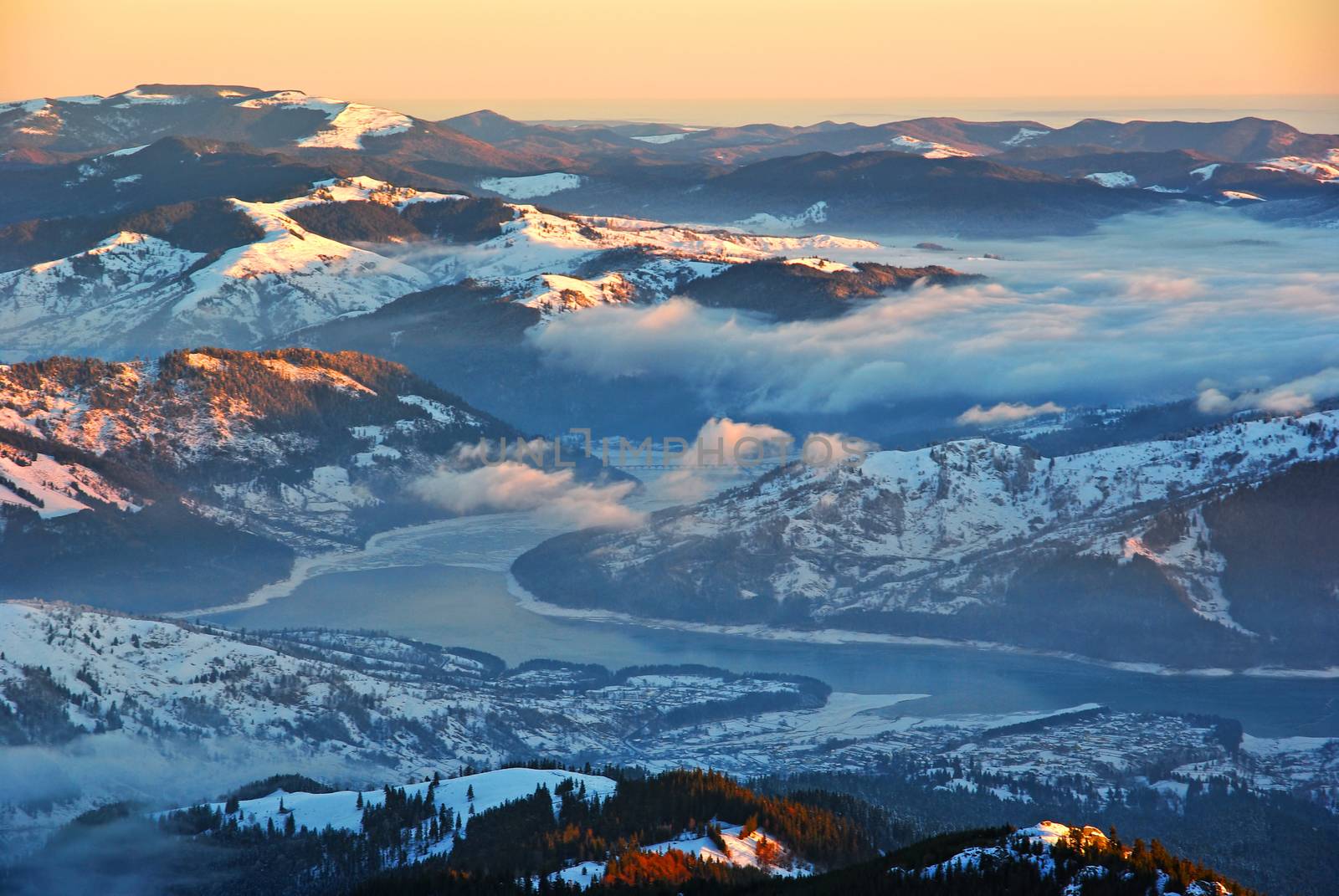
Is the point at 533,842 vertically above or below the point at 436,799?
above

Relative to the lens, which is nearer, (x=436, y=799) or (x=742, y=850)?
(x=742, y=850)

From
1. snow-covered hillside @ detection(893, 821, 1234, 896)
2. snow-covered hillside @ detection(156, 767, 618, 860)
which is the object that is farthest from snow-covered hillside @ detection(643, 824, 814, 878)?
snow-covered hillside @ detection(893, 821, 1234, 896)

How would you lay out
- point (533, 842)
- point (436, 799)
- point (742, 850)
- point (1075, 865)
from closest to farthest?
point (1075, 865), point (742, 850), point (533, 842), point (436, 799)

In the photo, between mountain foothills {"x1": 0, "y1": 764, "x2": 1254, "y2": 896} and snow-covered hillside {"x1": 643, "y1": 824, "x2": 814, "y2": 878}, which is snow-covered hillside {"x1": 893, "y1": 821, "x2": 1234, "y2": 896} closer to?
mountain foothills {"x1": 0, "y1": 764, "x2": 1254, "y2": 896}

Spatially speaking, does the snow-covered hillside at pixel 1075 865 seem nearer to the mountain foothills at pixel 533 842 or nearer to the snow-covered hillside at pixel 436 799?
the mountain foothills at pixel 533 842

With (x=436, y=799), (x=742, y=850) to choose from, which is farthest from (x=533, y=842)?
(x=436, y=799)

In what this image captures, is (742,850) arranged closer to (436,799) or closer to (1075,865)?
(436,799)

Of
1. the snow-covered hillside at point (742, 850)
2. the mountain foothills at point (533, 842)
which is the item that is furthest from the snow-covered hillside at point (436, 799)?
the snow-covered hillside at point (742, 850)

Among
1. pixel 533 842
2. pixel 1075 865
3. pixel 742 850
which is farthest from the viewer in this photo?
pixel 533 842

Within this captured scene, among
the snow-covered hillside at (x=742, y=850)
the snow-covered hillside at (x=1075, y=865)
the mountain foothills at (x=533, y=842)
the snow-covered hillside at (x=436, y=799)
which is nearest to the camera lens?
the snow-covered hillside at (x=1075, y=865)

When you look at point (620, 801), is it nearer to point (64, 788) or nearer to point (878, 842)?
point (878, 842)

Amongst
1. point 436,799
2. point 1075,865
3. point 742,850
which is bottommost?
point 436,799
